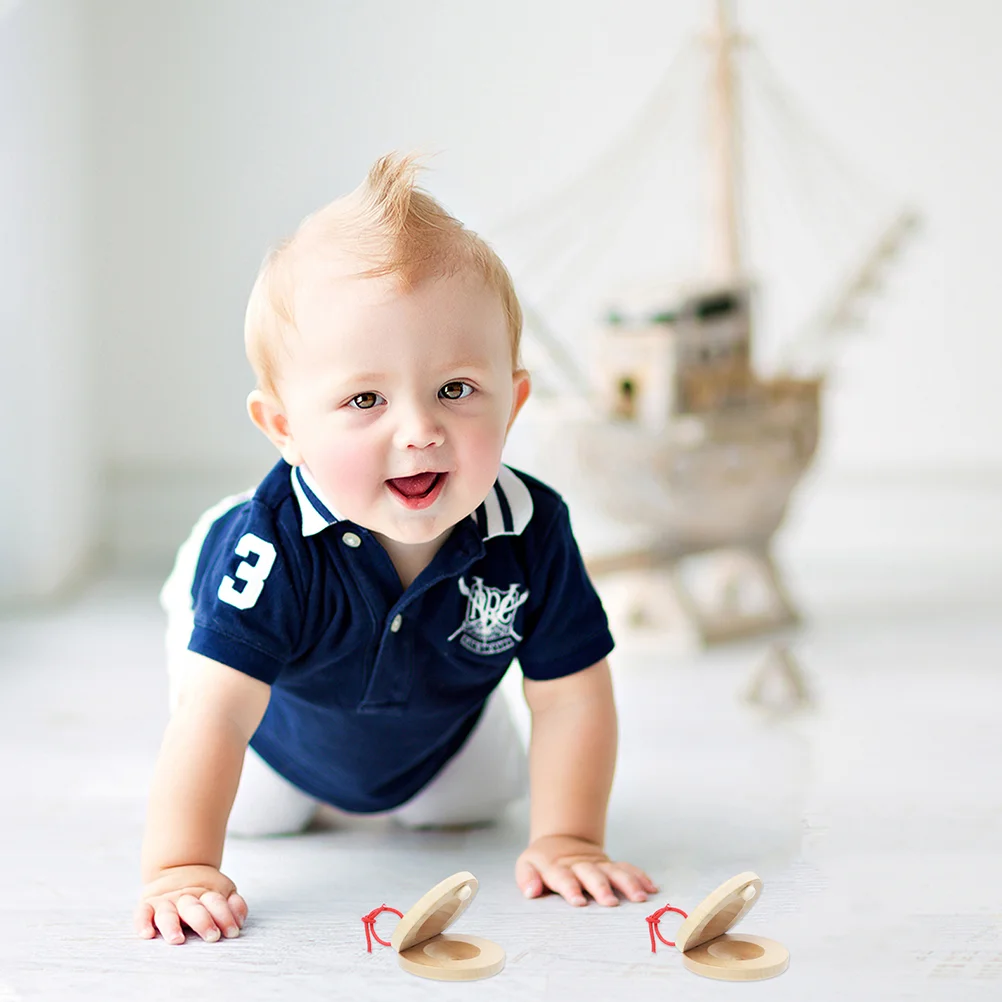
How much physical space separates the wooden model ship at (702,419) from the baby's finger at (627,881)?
2.24 feet

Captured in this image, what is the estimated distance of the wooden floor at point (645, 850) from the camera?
77 centimetres

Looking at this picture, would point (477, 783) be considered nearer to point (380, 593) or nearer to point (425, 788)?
point (425, 788)

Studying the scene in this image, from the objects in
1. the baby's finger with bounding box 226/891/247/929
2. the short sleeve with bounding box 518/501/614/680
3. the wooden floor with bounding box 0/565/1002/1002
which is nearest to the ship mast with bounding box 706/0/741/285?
the wooden floor with bounding box 0/565/1002/1002

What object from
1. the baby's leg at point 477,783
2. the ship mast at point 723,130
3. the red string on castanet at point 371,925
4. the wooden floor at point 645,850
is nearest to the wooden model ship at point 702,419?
the ship mast at point 723,130

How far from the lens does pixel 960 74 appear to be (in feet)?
7.27

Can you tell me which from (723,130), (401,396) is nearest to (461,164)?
(723,130)

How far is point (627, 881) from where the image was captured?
0.88 metres

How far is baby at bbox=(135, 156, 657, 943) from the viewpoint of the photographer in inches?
30.9

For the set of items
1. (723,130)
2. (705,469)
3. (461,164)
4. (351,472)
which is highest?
(461,164)

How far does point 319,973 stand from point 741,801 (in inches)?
16.5

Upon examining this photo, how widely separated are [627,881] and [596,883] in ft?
0.07

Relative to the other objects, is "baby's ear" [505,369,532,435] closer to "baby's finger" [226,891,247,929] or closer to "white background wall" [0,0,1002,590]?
"baby's finger" [226,891,247,929]

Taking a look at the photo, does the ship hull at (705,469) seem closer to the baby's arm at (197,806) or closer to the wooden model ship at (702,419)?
the wooden model ship at (702,419)

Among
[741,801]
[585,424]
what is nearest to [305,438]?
[741,801]
